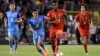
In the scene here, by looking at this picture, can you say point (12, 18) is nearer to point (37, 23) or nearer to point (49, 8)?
point (37, 23)

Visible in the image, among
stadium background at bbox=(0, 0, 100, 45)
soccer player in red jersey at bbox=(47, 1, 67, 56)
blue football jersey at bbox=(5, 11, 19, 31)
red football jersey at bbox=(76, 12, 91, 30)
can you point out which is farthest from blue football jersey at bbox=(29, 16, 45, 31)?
stadium background at bbox=(0, 0, 100, 45)

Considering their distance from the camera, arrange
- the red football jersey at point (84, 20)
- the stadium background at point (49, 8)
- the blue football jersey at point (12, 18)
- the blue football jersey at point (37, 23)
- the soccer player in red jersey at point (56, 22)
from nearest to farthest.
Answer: the blue football jersey at point (37, 23), the soccer player in red jersey at point (56, 22), the red football jersey at point (84, 20), the blue football jersey at point (12, 18), the stadium background at point (49, 8)

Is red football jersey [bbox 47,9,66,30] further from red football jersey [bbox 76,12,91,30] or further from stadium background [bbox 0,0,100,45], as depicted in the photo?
stadium background [bbox 0,0,100,45]

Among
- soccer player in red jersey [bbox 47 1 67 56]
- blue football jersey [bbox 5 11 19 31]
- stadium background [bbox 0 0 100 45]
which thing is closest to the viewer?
soccer player in red jersey [bbox 47 1 67 56]

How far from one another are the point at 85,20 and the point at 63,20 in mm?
2242

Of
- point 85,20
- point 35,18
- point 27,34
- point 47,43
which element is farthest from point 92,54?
point 27,34

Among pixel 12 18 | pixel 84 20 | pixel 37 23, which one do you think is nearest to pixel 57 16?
pixel 37 23

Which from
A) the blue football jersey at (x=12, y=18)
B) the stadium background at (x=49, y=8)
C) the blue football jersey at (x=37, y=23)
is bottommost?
the stadium background at (x=49, y=8)

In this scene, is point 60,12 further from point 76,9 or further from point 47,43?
point 76,9

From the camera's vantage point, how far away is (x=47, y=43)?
1241 inches

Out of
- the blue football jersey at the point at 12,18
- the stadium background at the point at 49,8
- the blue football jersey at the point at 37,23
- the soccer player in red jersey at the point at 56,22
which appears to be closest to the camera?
the blue football jersey at the point at 37,23

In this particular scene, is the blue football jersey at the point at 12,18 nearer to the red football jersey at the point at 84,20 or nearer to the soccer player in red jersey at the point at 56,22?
the red football jersey at the point at 84,20

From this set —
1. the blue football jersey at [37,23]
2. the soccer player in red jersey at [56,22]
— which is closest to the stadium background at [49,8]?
the soccer player in red jersey at [56,22]

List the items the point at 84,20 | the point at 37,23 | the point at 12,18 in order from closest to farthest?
1. the point at 37,23
2. the point at 84,20
3. the point at 12,18
